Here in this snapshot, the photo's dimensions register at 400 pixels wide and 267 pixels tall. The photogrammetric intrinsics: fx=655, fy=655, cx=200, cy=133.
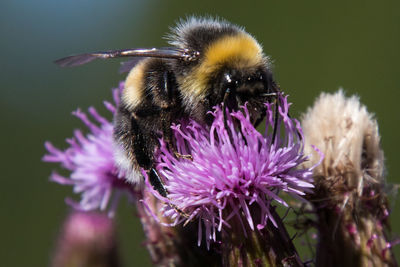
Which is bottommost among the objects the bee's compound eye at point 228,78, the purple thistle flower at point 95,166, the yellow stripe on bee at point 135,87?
the bee's compound eye at point 228,78

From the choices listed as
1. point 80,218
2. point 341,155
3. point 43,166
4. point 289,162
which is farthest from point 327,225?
point 43,166

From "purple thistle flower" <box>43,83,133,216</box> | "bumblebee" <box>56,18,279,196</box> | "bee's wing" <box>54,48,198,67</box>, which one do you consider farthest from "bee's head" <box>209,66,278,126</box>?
"purple thistle flower" <box>43,83,133,216</box>

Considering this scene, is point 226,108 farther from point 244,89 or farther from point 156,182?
point 156,182

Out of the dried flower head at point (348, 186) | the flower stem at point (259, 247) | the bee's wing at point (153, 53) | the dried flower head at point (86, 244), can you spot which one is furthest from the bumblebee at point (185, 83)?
the dried flower head at point (86, 244)

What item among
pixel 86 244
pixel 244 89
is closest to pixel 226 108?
pixel 244 89

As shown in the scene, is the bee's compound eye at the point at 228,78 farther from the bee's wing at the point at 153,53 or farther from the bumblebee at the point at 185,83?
the bee's wing at the point at 153,53

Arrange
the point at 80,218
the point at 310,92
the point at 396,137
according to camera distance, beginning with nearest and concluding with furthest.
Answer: the point at 80,218
the point at 396,137
the point at 310,92

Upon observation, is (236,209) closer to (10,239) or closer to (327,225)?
(327,225)
